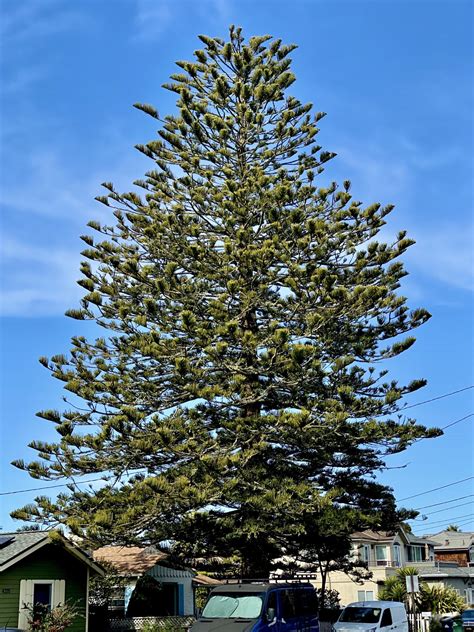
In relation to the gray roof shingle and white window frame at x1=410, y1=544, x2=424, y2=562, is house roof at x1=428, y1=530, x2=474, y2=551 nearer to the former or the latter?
white window frame at x1=410, y1=544, x2=424, y2=562

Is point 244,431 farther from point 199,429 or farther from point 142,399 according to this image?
point 142,399

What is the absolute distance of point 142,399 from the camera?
21844 mm

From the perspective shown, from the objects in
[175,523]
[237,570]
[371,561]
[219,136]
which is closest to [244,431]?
[175,523]

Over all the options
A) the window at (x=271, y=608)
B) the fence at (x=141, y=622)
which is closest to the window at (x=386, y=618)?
the fence at (x=141, y=622)

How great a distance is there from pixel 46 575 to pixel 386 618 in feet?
29.1

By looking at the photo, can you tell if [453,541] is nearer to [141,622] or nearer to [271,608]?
[141,622]

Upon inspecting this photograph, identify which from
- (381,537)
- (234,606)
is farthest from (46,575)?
(381,537)

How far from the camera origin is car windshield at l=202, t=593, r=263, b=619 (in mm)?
13844

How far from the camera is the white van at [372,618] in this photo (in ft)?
62.9

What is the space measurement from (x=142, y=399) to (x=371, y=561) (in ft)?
91.5

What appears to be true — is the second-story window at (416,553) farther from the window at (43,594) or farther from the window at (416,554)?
the window at (43,594)

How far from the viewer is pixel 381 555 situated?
1796 inches

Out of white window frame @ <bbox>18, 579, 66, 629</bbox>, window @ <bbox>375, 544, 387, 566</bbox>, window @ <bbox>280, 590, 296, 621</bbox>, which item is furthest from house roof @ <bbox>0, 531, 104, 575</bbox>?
window @ <bbox>375, 544, 387, 566</bbox>

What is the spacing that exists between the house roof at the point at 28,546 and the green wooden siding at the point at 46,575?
0.32 metres
